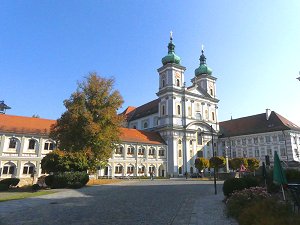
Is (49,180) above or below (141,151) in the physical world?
below

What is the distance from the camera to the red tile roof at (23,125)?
42.7 meters

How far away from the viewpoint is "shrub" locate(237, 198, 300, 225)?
7367 millimetres

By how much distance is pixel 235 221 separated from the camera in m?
10.4

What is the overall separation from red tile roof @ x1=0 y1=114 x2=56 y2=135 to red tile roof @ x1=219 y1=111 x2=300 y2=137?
50.4 m

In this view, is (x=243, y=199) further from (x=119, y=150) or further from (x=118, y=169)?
(x=119, y=150)

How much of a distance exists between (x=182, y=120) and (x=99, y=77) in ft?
110

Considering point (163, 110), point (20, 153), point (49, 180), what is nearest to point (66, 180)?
point (49, 180)

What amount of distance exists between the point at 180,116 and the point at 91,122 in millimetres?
36707

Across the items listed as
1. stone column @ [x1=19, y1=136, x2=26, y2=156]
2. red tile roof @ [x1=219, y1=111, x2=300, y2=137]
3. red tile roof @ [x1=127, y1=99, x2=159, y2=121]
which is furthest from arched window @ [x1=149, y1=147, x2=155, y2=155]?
stone column @ [x1=19, y1=136, x2=26, y2=156]

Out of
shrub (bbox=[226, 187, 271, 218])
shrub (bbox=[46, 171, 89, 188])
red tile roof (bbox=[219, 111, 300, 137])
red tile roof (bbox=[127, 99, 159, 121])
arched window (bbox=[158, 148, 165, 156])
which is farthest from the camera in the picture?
red tile roof (bbox=[127, 99, 159, 121])

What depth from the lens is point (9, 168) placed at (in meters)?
41.3

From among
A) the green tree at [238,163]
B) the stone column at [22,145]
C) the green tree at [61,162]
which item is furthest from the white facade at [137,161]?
the green tree at [61,162]

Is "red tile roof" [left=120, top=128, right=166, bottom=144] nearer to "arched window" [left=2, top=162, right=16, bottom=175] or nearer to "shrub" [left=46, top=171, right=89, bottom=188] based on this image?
"arched window" [left=2, top=162, right=16, bottom=175]

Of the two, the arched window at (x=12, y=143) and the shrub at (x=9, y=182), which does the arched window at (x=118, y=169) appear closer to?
the arched window at (x=12, y=143)
